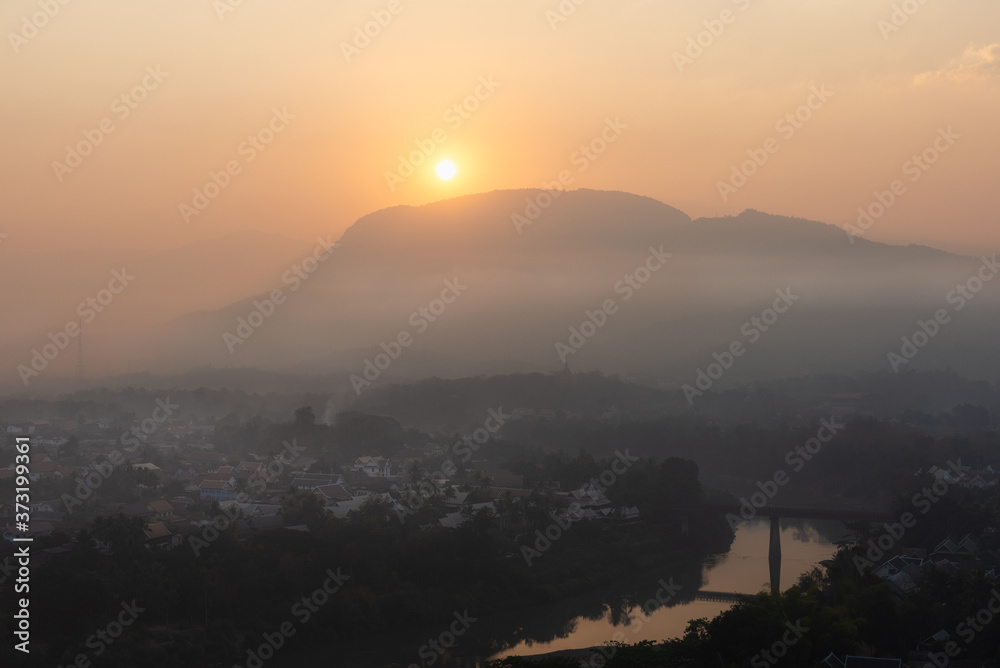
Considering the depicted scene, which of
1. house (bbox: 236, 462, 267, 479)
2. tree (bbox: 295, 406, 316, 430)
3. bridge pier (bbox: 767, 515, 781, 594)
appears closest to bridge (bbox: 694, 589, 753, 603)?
bridge pier (bbox: 767, 515, 781, 594)

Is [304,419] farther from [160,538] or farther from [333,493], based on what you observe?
[160,538]

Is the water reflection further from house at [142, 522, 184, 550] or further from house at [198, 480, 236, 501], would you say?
house at [198, 480, 236, 501]

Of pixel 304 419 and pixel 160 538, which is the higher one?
pixel 304 419

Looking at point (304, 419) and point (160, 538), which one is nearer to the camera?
point (160, 538)

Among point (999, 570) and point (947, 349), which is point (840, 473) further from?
point (947, 349)

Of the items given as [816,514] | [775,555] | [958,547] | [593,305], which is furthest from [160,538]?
[593,305]

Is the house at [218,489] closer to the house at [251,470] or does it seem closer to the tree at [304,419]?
the house at [251,470]

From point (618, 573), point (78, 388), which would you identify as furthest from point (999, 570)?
point (78, 388)
